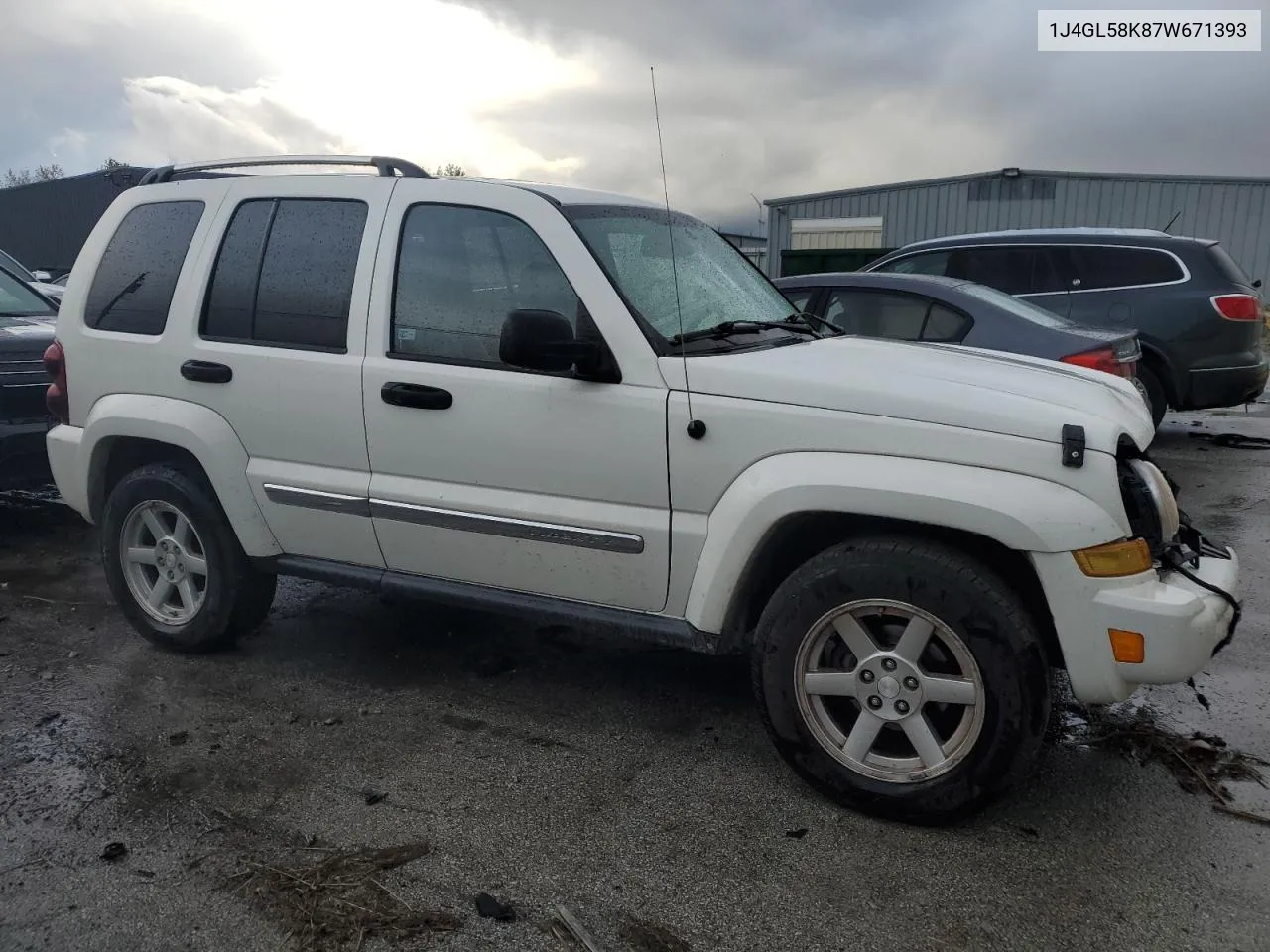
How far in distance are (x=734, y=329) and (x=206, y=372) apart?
2.08 meters

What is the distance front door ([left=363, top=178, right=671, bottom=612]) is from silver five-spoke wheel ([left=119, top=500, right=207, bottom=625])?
1.07 m

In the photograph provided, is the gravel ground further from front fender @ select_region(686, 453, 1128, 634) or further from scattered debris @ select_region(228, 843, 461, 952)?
front fender @ select_region(686, 453, 1128, 634)

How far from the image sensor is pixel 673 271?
12.0 feet

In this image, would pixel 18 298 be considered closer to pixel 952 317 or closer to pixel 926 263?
pixel 952 317

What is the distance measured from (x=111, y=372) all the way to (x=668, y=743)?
280 cm

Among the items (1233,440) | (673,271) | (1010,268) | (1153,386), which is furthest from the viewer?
(1233,440)

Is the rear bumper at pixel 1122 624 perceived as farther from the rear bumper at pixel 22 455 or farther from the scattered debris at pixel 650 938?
the rear bumper at pixel 22 455

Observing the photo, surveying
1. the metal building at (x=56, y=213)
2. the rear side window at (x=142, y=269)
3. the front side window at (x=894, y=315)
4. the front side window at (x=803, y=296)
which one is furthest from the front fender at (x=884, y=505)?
the metal building at (x=56, y=213)

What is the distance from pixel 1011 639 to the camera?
109 inches

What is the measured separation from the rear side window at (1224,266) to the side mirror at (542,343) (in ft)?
23.3

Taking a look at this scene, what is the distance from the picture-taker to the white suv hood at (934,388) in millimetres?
2838

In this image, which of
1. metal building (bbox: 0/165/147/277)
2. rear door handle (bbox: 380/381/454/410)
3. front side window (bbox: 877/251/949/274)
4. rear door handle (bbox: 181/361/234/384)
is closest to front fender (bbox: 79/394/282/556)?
rear door handle (bbox: 181/361/234/384)

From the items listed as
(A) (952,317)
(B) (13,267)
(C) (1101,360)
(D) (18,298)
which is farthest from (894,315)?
(B) (13,267)

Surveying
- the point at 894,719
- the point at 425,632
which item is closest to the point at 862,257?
the point at 425,632
